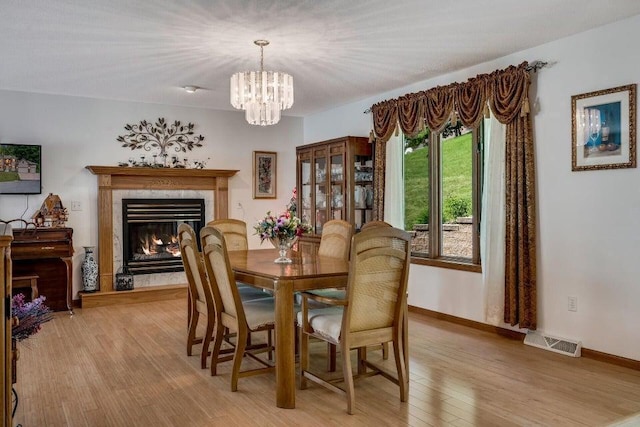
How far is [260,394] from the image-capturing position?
3.24 meters

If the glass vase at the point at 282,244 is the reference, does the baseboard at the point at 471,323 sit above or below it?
below

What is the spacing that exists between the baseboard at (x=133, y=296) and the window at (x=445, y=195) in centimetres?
303

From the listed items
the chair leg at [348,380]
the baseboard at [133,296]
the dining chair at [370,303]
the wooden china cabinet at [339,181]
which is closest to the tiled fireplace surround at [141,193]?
the baseboard at [133,296]

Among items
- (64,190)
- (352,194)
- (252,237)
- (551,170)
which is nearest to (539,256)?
(551,170)

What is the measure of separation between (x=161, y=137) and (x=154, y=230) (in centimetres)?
122

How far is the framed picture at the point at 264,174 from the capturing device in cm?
747

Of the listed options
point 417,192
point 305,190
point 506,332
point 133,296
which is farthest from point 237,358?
point 305,190

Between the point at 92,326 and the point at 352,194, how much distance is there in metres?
3.08

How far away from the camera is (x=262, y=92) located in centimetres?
397

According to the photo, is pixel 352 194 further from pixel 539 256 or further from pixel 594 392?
pixel 594 392

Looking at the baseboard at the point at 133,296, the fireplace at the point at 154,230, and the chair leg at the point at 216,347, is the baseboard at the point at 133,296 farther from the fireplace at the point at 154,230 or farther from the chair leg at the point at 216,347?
the chair leg at the point at 216,347

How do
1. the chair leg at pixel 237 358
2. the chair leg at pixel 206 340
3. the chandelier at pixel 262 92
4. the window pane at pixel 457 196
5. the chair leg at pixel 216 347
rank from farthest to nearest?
the window pane at pixel 457 196
the chandelier at pixel 262 92
the chair leg at pixel 206 340
the chair leg at pixel 216 347
the chair leg at pixel 237 358

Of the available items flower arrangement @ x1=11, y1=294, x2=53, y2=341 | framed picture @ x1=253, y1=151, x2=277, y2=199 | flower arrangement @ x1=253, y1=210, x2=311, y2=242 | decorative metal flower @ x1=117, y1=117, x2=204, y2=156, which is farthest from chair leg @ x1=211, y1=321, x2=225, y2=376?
framed picture @ x1=253, y1=151, x2=277, y2=199

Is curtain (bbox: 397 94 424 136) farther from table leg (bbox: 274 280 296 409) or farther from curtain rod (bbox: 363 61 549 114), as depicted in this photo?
table leg (bbox: 274 280 296 409)
